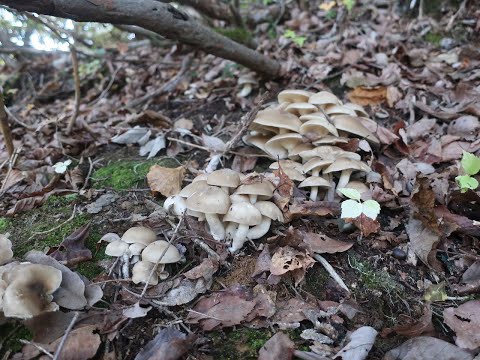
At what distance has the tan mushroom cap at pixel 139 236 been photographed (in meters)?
2.63

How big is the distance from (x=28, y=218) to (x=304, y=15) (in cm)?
595

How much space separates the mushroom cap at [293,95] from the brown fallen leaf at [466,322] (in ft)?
7.97

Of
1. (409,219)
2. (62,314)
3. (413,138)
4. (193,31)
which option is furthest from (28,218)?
(413,138)

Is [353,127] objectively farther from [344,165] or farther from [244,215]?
[244,215]

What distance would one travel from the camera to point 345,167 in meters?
3.06

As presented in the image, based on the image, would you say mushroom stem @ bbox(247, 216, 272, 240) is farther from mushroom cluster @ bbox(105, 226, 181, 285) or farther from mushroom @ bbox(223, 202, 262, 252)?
mushroom cluster @ bbox(105, 226, 181, 285)

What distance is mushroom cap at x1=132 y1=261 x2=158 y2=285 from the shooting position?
8.09 ft

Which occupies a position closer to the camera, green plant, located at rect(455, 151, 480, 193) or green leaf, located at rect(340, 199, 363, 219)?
green leaf, located at rect(340, 199, 363, 219)

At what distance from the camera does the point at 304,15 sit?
22.8 ft

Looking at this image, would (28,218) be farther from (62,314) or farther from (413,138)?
(413,138)

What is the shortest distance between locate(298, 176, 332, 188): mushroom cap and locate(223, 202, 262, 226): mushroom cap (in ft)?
2.00

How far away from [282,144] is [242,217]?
124cm

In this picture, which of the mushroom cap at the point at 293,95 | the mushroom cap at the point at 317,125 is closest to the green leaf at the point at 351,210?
the mushroom cap at the point at 317,125

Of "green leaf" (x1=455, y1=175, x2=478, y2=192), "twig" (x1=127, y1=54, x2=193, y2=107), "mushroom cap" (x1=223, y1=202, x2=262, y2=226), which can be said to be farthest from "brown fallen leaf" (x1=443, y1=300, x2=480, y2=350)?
"twig" (x1=127, y1=54, x2=193, y2=107)
